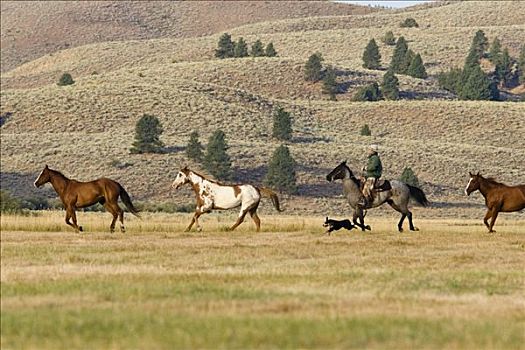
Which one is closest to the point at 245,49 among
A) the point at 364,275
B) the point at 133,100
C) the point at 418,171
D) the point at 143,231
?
the point at 133,100

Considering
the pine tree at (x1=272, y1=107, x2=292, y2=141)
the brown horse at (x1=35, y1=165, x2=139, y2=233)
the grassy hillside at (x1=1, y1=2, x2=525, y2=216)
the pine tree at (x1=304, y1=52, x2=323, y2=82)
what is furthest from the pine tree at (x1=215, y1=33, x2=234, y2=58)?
the brown horse at (x1=35, y1=165, x2=139, y2=233)

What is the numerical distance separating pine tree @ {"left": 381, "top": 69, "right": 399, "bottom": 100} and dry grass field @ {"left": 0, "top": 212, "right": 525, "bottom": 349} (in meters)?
81.2

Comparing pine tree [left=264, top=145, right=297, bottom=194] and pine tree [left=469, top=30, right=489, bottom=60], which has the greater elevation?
pine tree [left=469, top=30, right=489, bottom=60]

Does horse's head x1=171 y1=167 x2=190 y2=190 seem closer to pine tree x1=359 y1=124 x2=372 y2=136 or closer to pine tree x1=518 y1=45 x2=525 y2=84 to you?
pine tree x1=359 y1=124 x2=372 y2=136

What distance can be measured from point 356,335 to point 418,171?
218 ft

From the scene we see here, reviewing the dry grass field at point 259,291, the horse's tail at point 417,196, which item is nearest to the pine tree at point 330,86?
the horse's tail at point 417,196

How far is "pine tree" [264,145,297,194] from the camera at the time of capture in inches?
2785

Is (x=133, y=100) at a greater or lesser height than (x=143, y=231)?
greater

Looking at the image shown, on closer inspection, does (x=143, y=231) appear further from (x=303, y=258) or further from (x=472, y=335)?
(x=472, y=335)

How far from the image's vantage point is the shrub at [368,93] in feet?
357

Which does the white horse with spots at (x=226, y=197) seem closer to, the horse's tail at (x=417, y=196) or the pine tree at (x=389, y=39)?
the horse's tail at (x=417, y=196)

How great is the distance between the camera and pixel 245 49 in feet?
425

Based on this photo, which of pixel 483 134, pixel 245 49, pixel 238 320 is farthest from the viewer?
pixel 245 49

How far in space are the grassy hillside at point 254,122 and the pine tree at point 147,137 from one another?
2.97 ft
